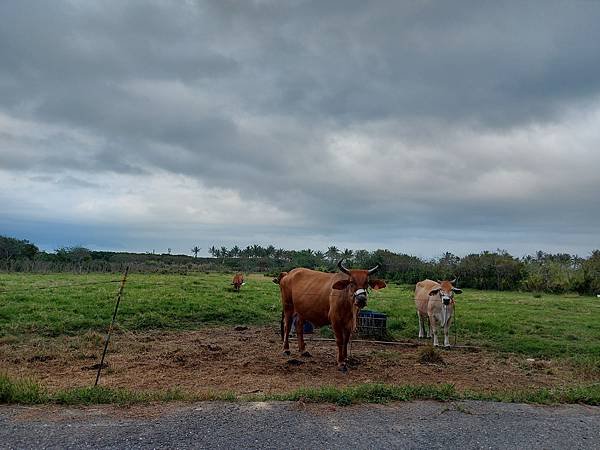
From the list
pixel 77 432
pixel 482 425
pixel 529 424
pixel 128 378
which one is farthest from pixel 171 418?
pixel 529 424

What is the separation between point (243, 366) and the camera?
9227 mm

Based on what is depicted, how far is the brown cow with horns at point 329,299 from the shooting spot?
30.0ft

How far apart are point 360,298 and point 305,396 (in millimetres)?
2395

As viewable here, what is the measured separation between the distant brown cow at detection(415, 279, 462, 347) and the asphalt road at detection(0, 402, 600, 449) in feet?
18.8

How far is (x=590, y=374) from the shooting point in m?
9.51

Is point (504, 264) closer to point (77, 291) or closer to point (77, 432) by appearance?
point (77, 291)

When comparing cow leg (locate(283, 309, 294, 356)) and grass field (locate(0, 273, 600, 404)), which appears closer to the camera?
grass field (locate(0, 273, 600, 404))

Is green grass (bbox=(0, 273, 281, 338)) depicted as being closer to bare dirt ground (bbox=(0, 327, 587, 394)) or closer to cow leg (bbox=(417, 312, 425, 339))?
bare dirt ground (bbox=(0, 327, 587, 394))

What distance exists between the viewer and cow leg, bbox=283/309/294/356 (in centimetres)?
1055

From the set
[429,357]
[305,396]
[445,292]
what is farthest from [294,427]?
[445,292]

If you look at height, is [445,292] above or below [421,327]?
above

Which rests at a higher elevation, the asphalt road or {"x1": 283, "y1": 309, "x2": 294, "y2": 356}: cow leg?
{"x1": 283, "y1": 309, "x2": 294, "y2": 356}: cow leg

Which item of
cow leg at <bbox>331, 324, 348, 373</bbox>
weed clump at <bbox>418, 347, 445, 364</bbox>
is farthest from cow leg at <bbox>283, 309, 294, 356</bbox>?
weed clump at <bbox>418, 347, 445, 364</bbox>

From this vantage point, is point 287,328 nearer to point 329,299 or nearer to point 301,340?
point 301,340
